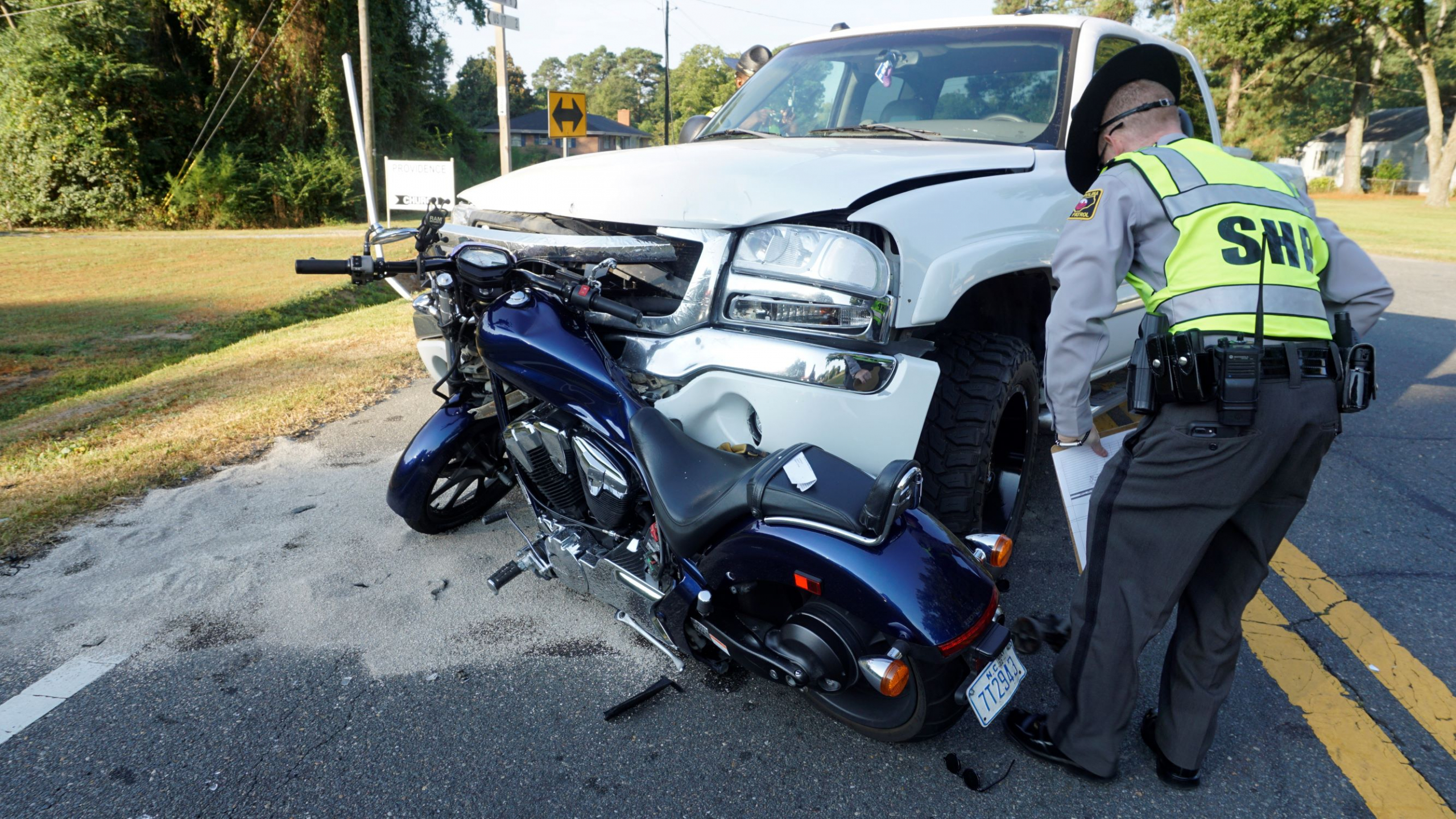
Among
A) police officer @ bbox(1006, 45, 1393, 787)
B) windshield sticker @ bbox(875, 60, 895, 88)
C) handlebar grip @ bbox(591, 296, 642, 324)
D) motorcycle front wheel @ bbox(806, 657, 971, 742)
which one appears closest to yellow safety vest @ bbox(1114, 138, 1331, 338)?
police officer @ bbox(1006, 45, 1393, 787)

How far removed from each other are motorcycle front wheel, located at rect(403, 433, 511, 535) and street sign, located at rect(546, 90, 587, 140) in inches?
367

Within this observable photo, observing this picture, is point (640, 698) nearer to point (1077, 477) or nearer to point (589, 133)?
point (1077, 477)

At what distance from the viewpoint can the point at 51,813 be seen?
2.03 m

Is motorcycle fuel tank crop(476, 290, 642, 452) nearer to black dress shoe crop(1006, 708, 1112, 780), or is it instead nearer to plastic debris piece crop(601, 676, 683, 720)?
plastic debris piece crop(601, 676, 683, 720)

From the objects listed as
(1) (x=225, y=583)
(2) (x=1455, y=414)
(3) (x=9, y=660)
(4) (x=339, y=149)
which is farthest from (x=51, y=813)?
(4) (x=339, y=149)

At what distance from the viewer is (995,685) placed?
6.66 feet

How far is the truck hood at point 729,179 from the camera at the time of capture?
251 cm

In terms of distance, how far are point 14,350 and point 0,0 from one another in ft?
64.2

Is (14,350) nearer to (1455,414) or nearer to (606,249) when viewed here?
(606,249)

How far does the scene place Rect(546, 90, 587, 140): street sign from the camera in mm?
12023

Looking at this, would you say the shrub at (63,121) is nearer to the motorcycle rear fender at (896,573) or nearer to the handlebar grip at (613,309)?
the handlebar grip at (613,309)

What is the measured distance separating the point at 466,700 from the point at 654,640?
578mm

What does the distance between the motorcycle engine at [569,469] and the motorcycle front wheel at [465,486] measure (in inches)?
23.0

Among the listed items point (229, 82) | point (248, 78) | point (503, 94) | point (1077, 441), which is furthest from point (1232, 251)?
point (229, 82)
